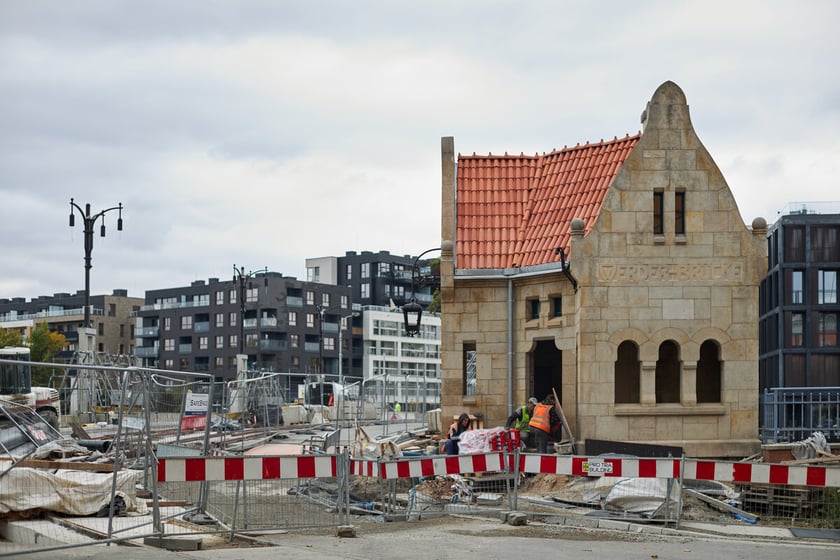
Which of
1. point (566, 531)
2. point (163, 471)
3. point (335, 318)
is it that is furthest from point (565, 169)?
point (335, 318)

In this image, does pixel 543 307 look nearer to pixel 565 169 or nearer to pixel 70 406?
pixel 565 169

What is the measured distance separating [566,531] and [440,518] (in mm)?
2335

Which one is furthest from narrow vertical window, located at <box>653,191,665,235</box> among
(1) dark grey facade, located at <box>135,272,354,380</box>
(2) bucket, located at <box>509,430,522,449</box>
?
(1) dark grey facade, located at <box>135,272,354,380</box>

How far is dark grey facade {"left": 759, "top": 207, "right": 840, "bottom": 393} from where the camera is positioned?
76.1 metres

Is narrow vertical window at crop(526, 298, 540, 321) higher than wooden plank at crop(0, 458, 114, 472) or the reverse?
higher

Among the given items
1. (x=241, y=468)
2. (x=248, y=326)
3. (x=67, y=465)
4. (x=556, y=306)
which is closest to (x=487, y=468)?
(x=241, y=468)

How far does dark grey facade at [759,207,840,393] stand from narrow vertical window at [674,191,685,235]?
176 ft

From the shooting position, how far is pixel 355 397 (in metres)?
38.4

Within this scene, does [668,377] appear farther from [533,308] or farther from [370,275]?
[370,275]

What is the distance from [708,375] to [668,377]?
948 mm

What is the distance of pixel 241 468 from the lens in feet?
47.9

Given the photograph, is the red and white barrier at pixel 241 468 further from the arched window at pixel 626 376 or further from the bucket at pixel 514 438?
the arched window at pixel 626 376

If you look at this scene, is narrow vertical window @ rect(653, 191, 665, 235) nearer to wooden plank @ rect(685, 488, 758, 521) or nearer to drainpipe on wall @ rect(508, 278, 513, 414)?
drainpipe on wall @ rect(508, 278, 513, 414)

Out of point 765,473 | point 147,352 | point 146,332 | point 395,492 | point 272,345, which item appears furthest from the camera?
point 146,332
